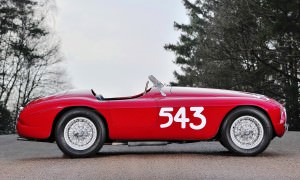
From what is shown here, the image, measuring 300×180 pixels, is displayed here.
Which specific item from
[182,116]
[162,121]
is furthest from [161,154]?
[182,116]

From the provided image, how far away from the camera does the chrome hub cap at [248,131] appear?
947 centimetres

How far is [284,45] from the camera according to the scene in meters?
35.4

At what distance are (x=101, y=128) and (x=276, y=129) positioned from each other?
261 centimetres

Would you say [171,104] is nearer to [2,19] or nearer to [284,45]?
[284,45]

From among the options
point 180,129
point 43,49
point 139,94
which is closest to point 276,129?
point 180,129

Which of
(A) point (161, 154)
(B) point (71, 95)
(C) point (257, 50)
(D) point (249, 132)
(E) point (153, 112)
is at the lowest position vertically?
(A) point (161, 154)

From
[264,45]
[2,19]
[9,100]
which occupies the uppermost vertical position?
[2,19]

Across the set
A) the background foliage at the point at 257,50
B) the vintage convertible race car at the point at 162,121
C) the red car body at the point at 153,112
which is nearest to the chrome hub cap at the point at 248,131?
the vintage convertible race car at the point at 162,121

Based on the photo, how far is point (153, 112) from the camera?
9.53 m

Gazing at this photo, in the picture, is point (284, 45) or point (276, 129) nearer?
point (276, 129)

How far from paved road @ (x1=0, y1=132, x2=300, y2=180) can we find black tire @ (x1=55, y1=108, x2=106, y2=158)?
17 cm

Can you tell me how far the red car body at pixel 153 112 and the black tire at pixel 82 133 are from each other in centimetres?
11

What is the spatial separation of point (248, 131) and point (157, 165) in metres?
1.74

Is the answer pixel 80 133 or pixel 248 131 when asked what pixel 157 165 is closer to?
pixel 80 133
